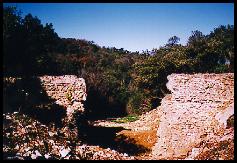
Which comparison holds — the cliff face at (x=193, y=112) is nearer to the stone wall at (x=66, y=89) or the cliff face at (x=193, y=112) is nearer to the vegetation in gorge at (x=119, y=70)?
the stone wall at (x=66, y=89)

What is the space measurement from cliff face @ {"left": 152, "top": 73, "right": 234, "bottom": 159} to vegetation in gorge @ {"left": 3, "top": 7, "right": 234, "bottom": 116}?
10.8 meters

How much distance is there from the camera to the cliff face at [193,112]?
13.0 meters

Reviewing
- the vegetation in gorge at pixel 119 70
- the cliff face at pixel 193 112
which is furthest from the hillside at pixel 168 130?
the vegetation in gorge at pixel 119 70

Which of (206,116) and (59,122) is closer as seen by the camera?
(206,116)

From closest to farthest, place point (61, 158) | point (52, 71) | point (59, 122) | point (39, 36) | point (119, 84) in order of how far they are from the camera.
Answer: point (61, 158), point (59, 122), point (39, 36), point (52, 71), point (119, 84)

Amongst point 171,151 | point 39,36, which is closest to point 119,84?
point 39,36

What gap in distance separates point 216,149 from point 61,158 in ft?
19.1

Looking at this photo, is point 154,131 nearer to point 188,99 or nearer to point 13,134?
point 188,99

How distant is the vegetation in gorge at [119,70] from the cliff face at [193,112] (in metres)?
10.8

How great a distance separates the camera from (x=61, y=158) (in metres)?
10.0

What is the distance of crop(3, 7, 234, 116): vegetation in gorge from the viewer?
64.0 ft

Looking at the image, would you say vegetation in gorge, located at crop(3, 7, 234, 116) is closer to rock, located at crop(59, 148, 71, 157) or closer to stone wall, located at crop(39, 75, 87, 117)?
stone wall, located at crop(39, 75, 87, 117)

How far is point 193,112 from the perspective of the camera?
547 inches

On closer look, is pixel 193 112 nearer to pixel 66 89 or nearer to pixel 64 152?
pixel 64 152
